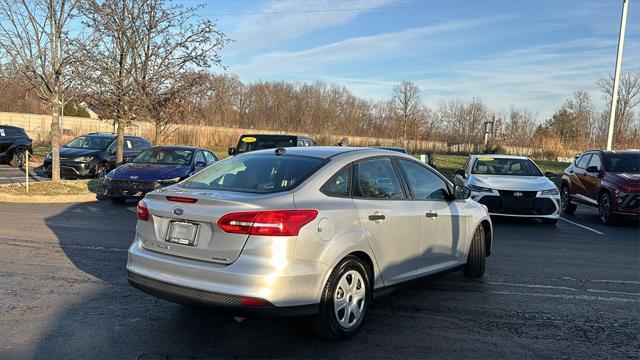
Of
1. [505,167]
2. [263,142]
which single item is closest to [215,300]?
[263,142]

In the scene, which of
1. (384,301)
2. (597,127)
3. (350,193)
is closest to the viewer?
(350,193)

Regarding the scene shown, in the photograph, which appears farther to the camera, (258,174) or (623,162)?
(623,162)

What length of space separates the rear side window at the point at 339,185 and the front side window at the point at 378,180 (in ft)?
0.36

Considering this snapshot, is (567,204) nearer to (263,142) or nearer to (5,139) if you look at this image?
(263,142)

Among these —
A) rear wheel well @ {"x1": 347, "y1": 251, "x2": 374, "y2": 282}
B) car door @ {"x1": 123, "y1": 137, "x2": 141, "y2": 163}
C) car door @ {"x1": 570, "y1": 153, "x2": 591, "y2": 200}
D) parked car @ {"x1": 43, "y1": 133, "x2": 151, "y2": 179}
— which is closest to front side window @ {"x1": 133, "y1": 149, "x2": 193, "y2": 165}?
parked car @ {"x1": 43, "y1": 133, "x2": 151, "y2": 179}

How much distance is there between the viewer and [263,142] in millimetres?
13727

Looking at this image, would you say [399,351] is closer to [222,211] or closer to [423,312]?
[423,312]

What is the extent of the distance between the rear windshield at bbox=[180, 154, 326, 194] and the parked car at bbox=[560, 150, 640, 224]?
30.3ft

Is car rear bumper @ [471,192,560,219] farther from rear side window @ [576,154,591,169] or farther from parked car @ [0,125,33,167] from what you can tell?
parked car @ [0,125,33,167]

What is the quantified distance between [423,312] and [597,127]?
5056 centimetres

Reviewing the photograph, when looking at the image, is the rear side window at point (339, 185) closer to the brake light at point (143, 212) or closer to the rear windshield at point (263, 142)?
the brake light at point (143, 212)

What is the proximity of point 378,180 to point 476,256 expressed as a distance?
6.75 feet

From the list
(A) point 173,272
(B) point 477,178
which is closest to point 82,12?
(B) point 477,178

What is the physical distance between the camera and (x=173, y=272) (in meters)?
4.11
